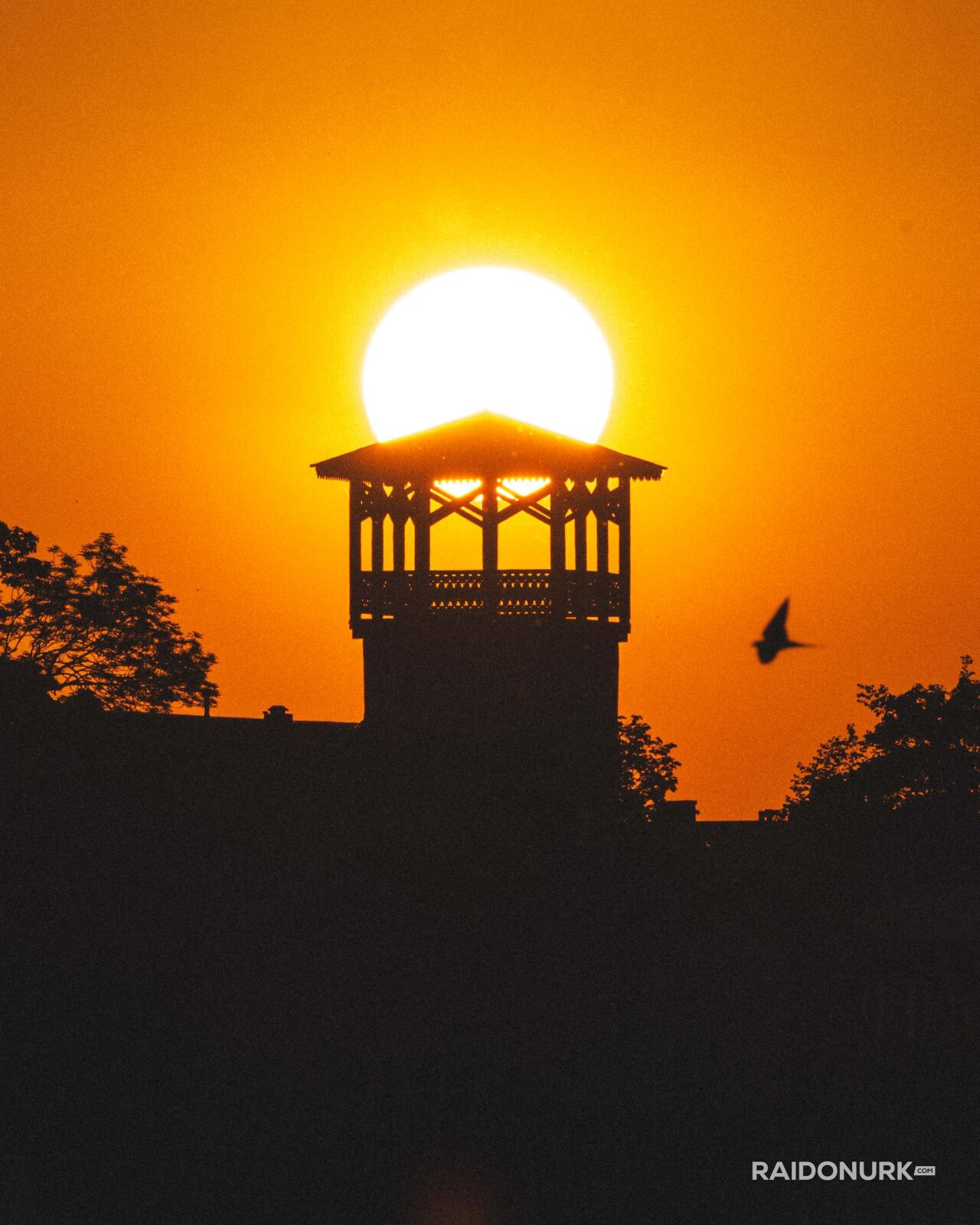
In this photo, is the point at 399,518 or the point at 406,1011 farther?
the point at 399,518

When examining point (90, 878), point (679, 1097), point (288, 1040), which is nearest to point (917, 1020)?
point (679, 1097)

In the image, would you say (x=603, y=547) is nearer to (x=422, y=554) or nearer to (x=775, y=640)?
(x=422, y=554)

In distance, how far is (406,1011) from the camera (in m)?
41.5

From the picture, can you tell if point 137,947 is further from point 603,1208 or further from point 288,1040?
point 603,1208

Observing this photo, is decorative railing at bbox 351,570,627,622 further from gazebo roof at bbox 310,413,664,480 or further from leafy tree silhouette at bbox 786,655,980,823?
leafy tree silhouette at bbox 786,655,980,823

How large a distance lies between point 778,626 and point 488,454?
614 inches

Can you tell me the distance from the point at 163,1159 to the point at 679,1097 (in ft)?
37.8

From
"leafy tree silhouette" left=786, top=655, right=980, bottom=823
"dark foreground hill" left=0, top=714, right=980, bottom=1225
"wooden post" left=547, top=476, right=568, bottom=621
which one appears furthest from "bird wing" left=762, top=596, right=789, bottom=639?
"leafy tree silhouette" left=786, top=655, right=980, bottom=823

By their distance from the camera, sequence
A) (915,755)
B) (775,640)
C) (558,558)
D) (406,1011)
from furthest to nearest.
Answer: (915,755)
(558,558)
(406,1011)
(775,640)

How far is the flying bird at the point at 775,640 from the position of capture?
32062mm

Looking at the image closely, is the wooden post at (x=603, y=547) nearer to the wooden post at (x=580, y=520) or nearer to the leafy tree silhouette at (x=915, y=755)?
the wooden post at (x=580, y=520)

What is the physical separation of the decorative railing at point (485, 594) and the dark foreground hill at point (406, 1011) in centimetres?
299

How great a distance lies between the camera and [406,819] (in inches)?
1708

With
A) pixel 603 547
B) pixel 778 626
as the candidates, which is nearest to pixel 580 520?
pixel 603 547
